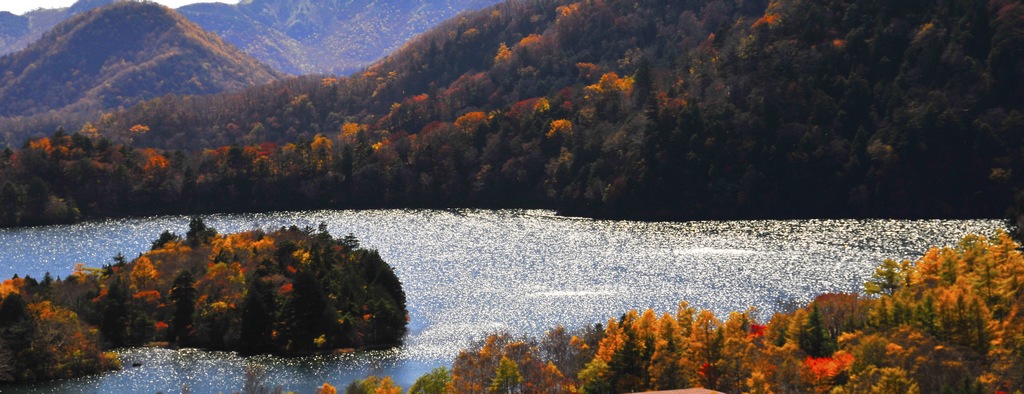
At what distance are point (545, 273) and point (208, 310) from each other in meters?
46.9

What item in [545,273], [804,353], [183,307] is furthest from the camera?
[545,273]

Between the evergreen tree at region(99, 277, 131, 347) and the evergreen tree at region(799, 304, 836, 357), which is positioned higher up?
the evergreen tree at region(799, 304, 836, 357)

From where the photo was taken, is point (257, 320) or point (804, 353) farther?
point (257, 320)

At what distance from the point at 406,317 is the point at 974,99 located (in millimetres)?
115772

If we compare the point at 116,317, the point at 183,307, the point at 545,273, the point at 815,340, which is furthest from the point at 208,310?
the point at 815,340

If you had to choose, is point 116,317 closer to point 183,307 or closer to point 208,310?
point 183,307

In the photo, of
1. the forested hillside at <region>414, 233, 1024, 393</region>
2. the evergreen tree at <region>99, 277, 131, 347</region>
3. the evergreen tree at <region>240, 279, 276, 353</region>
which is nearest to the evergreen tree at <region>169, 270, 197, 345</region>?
the evergreen tree at <region>99, 277, 131, 347</region>

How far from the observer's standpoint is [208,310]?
122 meters

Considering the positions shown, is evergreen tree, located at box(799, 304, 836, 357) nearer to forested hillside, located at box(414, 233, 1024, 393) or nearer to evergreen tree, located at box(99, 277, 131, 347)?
forested hillside, located at box(414, 233, 1024, 393)

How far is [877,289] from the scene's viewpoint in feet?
382

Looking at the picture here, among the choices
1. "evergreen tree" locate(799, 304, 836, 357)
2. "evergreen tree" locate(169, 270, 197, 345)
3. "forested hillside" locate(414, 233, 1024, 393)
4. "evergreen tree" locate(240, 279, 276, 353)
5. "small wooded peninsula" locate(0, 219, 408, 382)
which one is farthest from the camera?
"evergreen tree" locate(169, 270, 197, 345)

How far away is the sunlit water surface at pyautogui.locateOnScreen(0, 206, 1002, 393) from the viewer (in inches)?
4338

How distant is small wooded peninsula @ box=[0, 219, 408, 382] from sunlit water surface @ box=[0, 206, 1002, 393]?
3.09 meters

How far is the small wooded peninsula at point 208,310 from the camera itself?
108750mm
